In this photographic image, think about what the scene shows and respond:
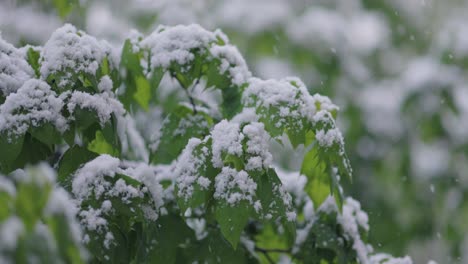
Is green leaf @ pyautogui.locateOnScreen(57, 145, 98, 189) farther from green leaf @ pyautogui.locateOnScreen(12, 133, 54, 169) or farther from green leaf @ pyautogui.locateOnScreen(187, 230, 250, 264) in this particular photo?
green leaf @ pyautogui.locateOnScreen(187, 230, 250, 264)

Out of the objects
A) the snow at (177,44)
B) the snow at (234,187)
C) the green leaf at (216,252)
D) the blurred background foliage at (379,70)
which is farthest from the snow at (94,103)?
the blurred background foliage at (379,70)

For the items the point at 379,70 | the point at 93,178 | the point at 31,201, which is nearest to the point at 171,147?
the point at 93,178

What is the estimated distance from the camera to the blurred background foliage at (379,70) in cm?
433

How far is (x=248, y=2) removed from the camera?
6238 mm

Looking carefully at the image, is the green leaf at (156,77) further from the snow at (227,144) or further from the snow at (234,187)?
the snow at (234,187)

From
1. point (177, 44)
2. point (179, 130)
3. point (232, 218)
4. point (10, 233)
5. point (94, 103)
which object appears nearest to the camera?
point (10, 233)

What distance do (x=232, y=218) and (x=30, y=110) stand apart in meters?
0.59

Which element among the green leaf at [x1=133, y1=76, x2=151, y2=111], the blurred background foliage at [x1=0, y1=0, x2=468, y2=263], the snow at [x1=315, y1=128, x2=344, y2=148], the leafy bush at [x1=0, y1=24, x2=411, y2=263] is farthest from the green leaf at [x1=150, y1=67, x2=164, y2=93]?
the blurred background foliage at [x1=0, y1=0, x2=468, y2=263]

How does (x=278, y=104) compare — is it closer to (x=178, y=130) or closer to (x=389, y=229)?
(x=178, y=130)

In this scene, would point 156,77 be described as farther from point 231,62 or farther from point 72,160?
point 72,160

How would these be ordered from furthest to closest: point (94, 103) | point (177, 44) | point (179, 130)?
point (179, 130) → point (177, 44) → point (94, 103)

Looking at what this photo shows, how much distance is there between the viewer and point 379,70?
6656 millimetres

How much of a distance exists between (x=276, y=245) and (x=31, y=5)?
2817 mm

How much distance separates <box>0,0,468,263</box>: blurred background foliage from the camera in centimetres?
433
